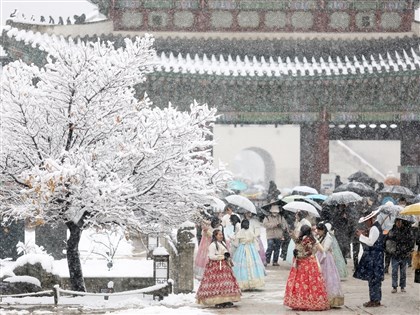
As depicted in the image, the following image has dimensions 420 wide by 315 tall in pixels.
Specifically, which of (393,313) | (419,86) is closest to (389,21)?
(419,86)

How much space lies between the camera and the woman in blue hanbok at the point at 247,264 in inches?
621

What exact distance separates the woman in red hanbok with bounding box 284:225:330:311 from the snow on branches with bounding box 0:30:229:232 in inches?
104

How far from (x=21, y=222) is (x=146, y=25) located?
1008cm

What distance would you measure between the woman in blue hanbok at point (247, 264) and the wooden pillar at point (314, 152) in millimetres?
10771

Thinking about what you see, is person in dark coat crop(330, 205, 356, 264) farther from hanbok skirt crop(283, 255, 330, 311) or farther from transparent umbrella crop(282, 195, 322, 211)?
hanbok skirt crop(283, 255, 330, 311)

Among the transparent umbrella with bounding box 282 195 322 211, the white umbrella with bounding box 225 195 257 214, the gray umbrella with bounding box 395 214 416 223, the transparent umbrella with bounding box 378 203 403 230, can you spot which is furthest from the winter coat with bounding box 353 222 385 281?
the transparent umbrella with bounding box 282 195 322 211

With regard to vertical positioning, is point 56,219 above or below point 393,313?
above

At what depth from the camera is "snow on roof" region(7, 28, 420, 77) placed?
2525 cm

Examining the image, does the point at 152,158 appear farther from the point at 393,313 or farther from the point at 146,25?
the point at 146,25

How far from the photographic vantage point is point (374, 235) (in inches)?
540

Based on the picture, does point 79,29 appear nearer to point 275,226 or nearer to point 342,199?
point 275,226

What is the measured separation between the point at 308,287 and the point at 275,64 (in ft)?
45.7

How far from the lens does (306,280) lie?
43.7ft

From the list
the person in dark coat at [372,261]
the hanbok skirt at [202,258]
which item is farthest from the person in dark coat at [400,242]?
the hanbok skirt at [202,258]
